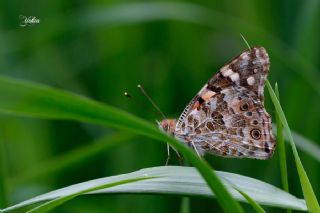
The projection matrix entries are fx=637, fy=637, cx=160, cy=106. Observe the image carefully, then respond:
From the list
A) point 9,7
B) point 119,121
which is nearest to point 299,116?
point 9,7

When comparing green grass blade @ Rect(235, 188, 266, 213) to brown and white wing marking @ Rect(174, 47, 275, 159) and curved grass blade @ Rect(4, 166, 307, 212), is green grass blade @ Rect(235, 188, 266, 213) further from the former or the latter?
brown and white wing marking @ Rect(174, 47, 275, 159)

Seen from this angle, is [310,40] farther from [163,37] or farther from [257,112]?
[257,112]

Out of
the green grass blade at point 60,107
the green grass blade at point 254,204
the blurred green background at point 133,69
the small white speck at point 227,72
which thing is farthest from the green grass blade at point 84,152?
the green grass blade at point 60,107

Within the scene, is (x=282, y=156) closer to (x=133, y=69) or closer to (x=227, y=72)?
(x=227, y=72)

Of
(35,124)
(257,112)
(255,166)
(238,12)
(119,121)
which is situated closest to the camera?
(119,121)

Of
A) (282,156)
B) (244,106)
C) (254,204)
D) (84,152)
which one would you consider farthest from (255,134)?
(254,204)
